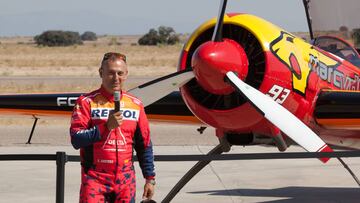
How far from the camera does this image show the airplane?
25.1 feet

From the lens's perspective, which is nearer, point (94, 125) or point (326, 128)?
point (94, 125)

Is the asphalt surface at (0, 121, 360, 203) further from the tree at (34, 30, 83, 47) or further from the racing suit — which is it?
the tree at (34, 30, 83, 47)

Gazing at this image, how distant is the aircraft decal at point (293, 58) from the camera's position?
8.01m

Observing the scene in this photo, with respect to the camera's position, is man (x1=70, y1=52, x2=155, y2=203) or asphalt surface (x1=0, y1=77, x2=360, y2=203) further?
asphalt surface (x1=0, y1=77, x2=360, y2=203)

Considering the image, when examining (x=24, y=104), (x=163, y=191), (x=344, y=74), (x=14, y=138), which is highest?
(x=344, y=74)

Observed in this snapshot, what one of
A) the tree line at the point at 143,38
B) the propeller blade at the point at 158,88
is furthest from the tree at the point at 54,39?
the propeller blade at the point at 158,88

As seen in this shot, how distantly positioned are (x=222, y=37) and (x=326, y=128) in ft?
5.73

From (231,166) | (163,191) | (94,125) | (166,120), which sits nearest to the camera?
(94,125)

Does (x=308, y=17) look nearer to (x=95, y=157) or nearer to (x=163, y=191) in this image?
(x=163, y=191)

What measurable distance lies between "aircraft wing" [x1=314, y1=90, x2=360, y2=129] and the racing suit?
3.46 metres

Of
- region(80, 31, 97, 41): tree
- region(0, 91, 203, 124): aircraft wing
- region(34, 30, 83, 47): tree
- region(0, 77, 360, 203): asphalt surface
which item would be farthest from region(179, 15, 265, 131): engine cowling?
region(80, 31, 97, 41): tree

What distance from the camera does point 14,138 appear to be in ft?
56.7

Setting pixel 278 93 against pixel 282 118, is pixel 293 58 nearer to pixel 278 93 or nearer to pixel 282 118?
pixel 278 93

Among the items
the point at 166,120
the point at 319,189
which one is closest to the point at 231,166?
the point at 319,189
